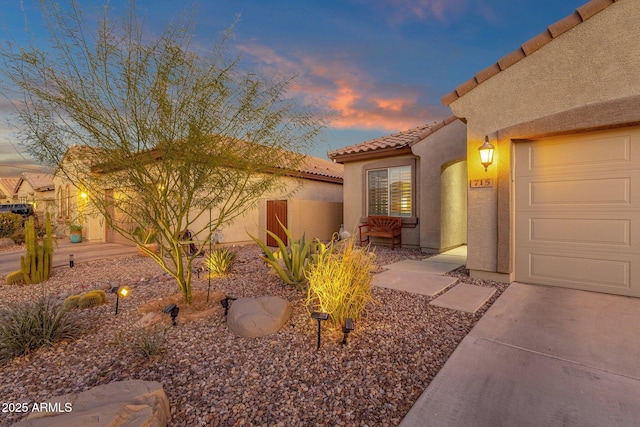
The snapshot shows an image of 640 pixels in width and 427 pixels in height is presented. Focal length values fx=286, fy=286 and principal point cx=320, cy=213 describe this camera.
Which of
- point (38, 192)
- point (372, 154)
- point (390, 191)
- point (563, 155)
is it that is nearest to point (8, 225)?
point (38, 192)

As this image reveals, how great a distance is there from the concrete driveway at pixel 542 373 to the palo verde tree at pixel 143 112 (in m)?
3.11

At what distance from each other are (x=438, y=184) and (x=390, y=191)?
1658mm

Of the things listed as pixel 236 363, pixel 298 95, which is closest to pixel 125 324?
pixel 236 363

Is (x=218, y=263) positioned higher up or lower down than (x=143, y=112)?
lower down

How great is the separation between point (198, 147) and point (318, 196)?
984 centimetres

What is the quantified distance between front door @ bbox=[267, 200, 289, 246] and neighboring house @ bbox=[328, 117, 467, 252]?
2.31 metres

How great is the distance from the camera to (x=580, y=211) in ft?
14.0

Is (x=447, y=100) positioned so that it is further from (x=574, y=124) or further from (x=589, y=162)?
(x=589, y=162)

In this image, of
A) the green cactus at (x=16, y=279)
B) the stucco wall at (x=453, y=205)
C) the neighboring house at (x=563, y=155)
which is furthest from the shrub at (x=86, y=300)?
the stucco wall at (x=453, y=205)

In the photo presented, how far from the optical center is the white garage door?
3.94 m

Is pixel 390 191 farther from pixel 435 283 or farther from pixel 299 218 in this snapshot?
pixel 435 283

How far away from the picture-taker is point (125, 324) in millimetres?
3359

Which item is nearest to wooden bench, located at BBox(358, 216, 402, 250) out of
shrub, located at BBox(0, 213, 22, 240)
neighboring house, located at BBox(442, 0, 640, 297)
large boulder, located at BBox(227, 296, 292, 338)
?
neighboring house, located at BBox(442, 0, 640, 297)

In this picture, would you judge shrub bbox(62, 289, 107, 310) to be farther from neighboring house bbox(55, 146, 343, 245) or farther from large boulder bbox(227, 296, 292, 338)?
neighboring house bbox(55, 146, 343, 245)
